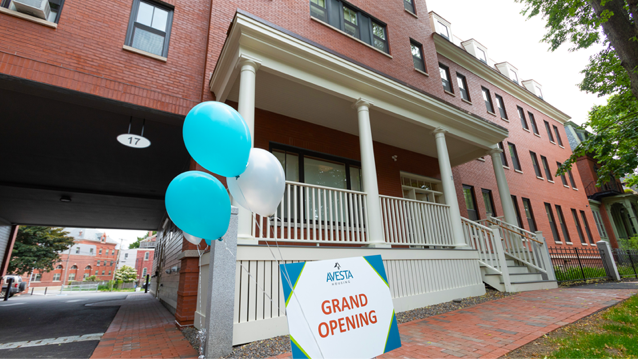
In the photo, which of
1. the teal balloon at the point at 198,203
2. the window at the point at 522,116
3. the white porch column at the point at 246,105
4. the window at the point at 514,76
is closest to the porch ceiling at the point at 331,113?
the white porch column at the point at 246,105

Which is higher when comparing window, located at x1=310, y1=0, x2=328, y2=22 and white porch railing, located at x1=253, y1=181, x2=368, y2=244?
window, located at x1=310, y1=0, x2=328, y2=22

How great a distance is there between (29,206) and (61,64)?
11.0 meters

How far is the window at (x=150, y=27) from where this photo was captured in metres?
6.46

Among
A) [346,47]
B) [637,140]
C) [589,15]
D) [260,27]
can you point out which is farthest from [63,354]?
[589,15]

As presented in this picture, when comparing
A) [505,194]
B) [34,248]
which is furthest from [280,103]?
[34,248]

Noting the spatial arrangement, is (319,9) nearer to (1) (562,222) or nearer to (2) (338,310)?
(2) (338,310)

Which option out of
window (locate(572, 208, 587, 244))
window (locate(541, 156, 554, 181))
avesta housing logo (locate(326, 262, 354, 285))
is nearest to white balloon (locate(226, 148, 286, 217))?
avesta housing logo (locate(326, 262, 354, 285))

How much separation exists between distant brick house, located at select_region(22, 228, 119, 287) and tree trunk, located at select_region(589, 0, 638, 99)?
66721 mm

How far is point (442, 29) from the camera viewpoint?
598 inches

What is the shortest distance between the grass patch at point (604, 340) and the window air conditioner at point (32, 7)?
946 cm

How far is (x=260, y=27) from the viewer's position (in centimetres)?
499

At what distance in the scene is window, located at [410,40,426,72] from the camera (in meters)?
11.1

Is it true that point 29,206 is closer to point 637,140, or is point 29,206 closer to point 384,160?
point 384,160

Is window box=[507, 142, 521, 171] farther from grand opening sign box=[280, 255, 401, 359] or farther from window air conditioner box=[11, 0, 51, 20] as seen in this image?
window air conditioner box=[11, 0, 51, 20]
